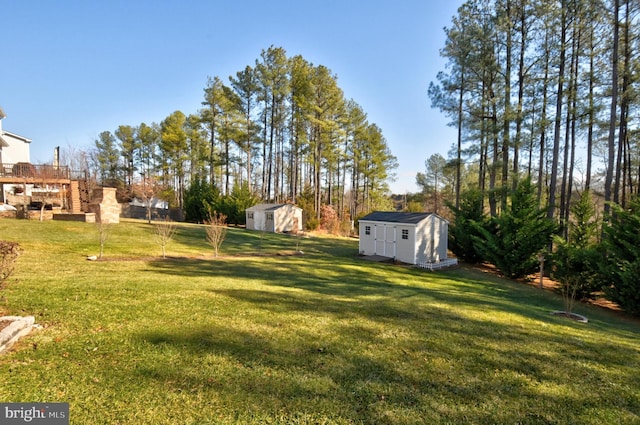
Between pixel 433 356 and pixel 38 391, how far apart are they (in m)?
4.92

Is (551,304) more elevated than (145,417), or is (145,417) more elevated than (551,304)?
(145,417)

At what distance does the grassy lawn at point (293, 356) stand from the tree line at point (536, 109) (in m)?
6.77

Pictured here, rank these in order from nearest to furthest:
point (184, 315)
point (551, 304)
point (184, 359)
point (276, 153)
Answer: point (184, 359) → point (184, 315) → point (551, 304) → point (276, 153)

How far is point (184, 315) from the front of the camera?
565cm

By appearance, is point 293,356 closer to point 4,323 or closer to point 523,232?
point 4,323

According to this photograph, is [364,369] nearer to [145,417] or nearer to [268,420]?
[268,420]

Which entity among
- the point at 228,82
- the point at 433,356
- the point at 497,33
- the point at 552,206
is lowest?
the point at 433,356

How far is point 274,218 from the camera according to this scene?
2688 centimetres

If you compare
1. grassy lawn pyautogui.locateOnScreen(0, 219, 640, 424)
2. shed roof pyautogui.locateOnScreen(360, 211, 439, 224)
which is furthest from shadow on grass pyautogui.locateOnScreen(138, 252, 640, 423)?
shed roof pyautogui.locateOnScreen(360, 211, 439, 224)

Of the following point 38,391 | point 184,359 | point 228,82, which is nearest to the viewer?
point 38,391

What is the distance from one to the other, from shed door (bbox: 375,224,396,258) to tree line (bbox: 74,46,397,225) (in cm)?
1284

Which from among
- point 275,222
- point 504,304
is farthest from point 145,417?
point 275,222

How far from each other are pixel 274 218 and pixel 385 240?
11927 mm

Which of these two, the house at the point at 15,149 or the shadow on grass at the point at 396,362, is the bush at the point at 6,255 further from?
the house at the point at 15,149
